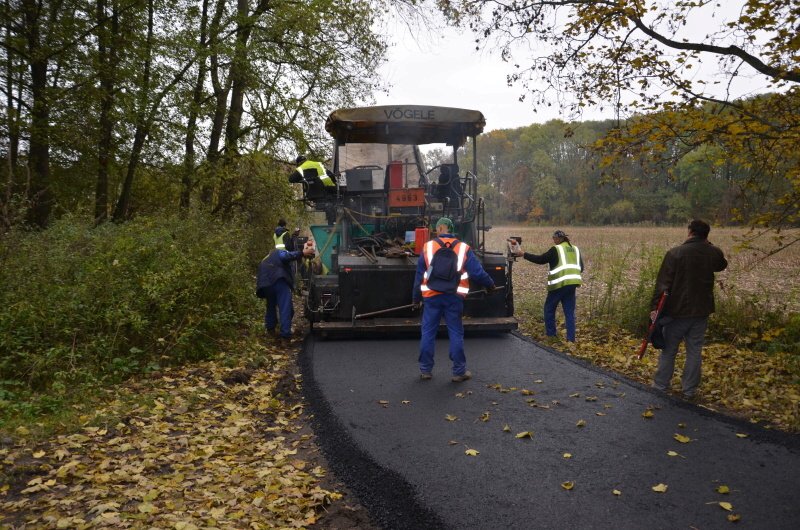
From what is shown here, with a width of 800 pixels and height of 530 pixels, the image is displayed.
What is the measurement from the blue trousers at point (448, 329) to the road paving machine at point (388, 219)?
181cm

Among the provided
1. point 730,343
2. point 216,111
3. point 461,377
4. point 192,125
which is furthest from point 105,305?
point 216,111

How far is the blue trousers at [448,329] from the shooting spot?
6.35 m

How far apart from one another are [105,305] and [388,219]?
4.53 m

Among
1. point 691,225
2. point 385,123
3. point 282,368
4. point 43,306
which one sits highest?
point 385,123

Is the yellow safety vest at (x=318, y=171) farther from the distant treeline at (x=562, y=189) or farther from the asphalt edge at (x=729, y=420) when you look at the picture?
the distant treeline at (x=562, y=189)

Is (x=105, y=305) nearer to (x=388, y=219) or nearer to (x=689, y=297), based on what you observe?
(x=388, y=219)

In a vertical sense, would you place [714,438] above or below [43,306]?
below

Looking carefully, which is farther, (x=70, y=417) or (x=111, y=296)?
(x=111, y=296)

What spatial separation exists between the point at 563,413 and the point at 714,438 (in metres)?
1.18

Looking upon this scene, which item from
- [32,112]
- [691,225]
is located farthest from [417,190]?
[32,112]

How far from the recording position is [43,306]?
254 inches

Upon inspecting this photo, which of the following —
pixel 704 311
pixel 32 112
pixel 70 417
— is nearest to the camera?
pixel 70 417

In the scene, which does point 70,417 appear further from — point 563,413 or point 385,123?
point 385,123

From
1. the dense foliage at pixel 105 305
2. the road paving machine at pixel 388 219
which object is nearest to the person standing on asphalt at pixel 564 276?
the road paving machine at pixel 388 219
